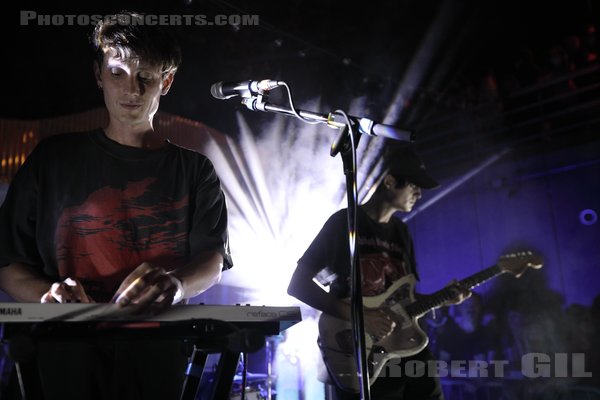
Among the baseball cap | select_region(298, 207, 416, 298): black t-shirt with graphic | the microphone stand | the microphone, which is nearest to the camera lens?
the microphone stand

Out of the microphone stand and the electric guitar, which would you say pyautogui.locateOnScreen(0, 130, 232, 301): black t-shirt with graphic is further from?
the electric guitar

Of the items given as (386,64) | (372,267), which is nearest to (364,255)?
(372,267)

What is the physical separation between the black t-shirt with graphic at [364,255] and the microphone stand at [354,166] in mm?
1094

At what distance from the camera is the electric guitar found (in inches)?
107

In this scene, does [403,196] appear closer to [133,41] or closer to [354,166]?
[354,166]

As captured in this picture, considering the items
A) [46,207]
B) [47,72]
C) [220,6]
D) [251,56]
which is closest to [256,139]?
[251,56]

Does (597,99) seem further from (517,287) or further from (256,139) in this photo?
(256,139)

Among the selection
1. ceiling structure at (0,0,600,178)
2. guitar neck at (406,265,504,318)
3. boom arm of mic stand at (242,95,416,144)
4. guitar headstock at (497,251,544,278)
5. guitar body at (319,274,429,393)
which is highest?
ceiling structure at (0,0,600,178)

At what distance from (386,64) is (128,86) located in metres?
3.44

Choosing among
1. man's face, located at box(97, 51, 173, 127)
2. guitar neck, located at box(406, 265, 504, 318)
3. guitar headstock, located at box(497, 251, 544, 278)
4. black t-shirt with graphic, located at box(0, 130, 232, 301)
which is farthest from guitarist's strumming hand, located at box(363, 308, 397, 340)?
man's face, located at box(97, 51, 173, 127)

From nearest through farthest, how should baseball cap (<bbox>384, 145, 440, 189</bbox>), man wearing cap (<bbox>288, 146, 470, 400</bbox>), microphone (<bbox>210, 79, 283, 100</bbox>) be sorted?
microphone (<bbox>210, 79, 283, 100</bbox>)
man wearing cap (<bbox>288, 146, 470, 400</bbox>)
baseball cap (<bbox>384, 145, 440, 189</bbox>)

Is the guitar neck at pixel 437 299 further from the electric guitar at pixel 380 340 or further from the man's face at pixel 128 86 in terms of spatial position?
the man's face at pixel 128 86

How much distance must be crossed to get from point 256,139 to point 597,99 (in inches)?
137

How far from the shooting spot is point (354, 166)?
164 cm
